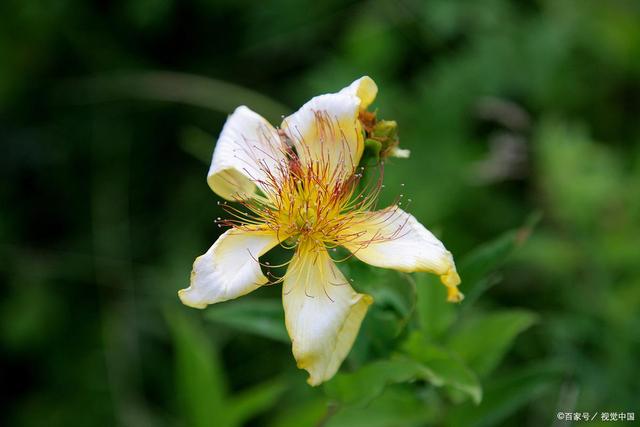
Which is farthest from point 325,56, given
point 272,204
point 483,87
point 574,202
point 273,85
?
point 272,204

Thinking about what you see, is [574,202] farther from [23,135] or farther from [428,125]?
[23,135]

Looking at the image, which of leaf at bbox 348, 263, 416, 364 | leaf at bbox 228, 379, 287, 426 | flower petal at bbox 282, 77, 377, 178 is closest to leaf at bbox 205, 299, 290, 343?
leaf at bbox 348, 263, 416, 364

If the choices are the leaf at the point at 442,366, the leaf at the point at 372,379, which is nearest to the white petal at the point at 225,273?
the leaf at the point at 372,379

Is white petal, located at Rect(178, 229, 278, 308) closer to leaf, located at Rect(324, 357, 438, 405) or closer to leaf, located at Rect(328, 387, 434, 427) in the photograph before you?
leaf, located at Rect(324, 357, 438, 405)

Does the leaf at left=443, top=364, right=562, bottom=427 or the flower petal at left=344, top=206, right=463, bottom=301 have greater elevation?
the flower petal at left=344, top=206, right=463, bottom=301

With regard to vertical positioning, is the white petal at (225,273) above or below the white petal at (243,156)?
below

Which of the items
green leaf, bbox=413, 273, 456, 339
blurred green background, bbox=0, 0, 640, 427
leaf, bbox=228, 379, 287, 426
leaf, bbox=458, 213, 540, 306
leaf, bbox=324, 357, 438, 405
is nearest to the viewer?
leaf, bbox=324, 357, 438, 405

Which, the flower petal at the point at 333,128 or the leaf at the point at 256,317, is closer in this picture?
the flower petal at the point at 333,128

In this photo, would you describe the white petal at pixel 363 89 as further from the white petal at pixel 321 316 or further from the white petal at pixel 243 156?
the white petal at pixel 321 316
